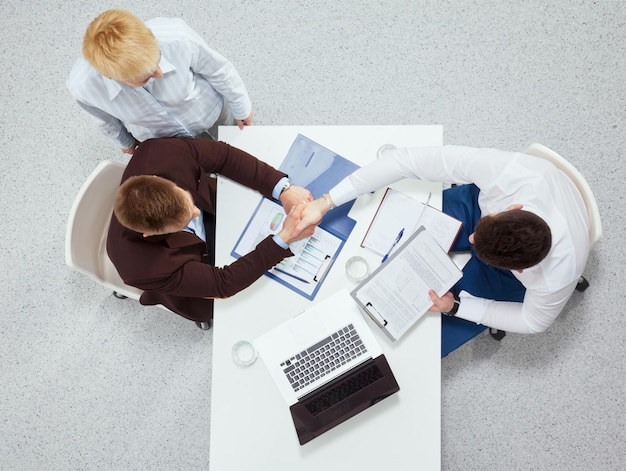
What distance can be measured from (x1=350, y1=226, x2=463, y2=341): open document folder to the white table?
0.15 feet

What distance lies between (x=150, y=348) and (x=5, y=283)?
725mm

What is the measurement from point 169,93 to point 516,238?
3.65 ft

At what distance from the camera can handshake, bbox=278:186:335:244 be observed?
4.86 feet

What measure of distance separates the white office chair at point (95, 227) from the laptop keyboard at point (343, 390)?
2.37ft

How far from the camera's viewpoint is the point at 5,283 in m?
2.24

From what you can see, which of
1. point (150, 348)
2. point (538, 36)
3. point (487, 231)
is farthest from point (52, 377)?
point (538, 36)

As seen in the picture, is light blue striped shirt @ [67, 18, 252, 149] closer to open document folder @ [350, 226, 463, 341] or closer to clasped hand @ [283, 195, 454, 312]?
clasped hand @ [283, 195, 454, 312]

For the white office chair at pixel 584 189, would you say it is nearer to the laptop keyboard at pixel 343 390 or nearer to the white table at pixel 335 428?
the white table at pixel 335 428

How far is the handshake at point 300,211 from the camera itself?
4.86ft

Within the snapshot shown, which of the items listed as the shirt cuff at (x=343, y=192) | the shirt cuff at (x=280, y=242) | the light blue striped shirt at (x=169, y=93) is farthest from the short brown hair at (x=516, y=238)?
the light blue striped shirt at (x=169, y=93)

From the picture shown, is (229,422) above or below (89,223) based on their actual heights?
below

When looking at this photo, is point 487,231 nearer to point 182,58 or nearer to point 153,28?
point 182,58

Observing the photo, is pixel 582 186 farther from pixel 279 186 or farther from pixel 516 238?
pixel 279 186

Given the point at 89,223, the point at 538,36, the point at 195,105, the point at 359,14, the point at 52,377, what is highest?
the point at 538,36
